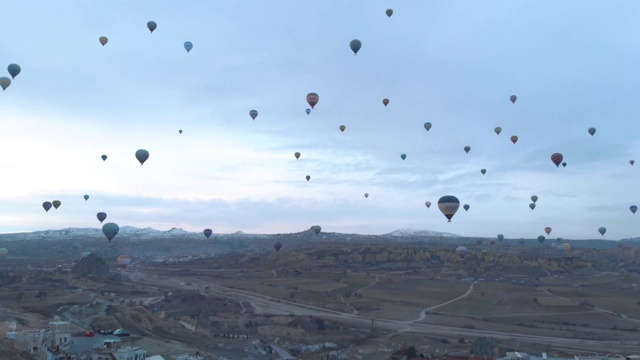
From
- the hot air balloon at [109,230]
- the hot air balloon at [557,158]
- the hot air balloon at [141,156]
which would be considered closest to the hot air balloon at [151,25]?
the hot air balloon at [141,156]

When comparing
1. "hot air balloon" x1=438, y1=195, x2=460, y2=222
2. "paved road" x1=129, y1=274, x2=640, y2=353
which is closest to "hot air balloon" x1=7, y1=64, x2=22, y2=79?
"paved road" x1=129, y1=274, x2=640, y2=353

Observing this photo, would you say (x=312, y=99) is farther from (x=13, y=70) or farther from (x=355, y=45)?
(x=13, y=70)

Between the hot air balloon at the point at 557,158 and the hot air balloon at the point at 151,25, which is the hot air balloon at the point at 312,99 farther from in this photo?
the hot air balloon at the point at 557,158

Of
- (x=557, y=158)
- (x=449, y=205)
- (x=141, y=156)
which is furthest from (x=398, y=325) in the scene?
(x=141, y=156)

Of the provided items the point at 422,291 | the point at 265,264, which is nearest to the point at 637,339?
the point at 422,291

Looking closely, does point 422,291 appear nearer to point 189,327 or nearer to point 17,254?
point 189,327

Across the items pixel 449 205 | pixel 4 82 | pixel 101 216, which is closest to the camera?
pixel 4 82
